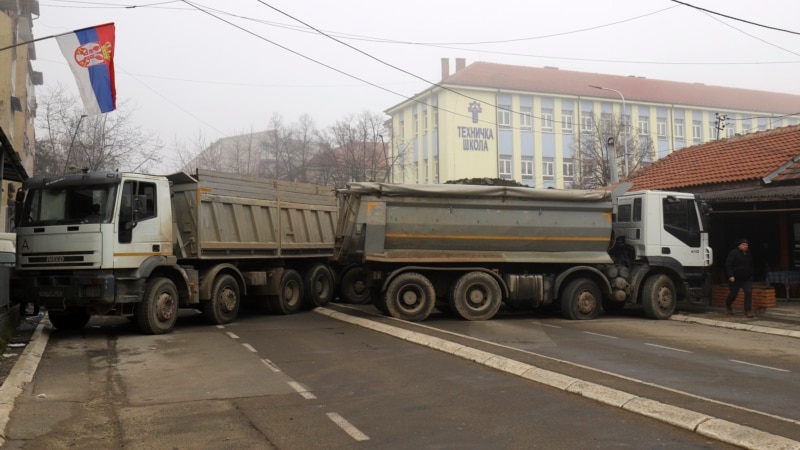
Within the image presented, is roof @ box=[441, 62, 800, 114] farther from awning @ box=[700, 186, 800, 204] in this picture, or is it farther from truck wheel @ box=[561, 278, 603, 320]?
truck wheel @ box=[561, 278, 603, 320]

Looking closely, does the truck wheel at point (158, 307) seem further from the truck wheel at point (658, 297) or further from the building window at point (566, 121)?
the building window at point (566, 121)

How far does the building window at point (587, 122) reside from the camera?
5381cm

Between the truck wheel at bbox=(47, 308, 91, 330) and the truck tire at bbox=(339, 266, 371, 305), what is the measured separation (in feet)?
21.7

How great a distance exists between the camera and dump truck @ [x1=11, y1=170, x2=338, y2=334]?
1041cm

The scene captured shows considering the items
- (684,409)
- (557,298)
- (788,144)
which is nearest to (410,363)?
(684,409)

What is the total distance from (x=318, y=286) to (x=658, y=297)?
26.1 ft

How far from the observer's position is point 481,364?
8266 mm

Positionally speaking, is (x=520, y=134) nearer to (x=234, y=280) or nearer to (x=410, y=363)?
(x=234, y=280)

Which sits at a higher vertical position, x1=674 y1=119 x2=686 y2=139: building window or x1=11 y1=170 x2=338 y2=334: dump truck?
x1=674 y1=119 x2=686 y2=139: building window

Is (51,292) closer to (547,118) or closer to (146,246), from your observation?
(146,246)

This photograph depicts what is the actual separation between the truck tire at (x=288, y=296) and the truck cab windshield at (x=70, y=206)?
4.84 meters

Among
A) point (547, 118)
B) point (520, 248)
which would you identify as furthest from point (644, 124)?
point (520, 248)

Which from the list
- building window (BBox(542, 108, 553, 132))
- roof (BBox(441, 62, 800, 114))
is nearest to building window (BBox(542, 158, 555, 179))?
building window (BBox(542, 108, 553, 132))

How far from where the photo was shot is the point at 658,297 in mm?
13891
